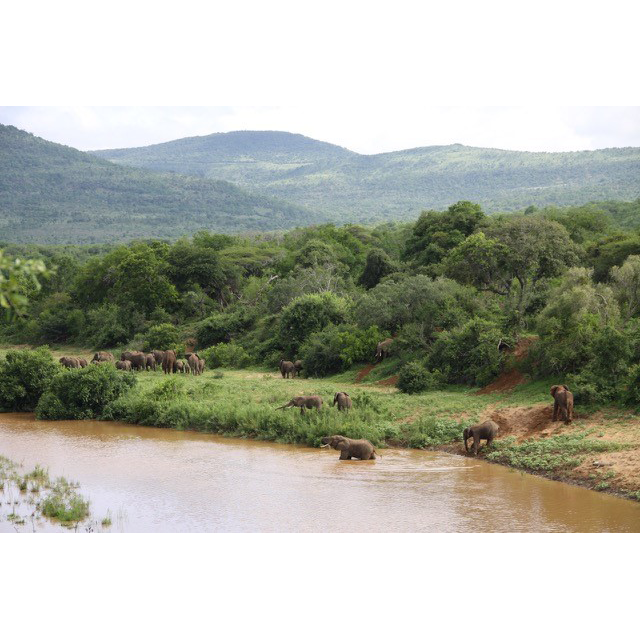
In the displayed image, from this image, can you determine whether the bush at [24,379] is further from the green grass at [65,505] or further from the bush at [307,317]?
the bush at [307,317]

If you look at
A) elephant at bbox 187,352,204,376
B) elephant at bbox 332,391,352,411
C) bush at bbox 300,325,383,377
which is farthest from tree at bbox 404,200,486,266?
elephant at bbox 332,391,352,411

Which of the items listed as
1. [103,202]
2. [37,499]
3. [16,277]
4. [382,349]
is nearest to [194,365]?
[382,349]

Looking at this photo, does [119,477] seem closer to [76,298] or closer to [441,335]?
[441,335]

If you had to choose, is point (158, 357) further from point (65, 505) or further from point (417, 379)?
point (65, 505)

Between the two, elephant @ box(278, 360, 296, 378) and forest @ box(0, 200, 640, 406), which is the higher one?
forest @ box(0, 200, 640, 406)

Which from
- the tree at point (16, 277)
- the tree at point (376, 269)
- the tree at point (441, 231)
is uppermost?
the tree at point (441, 231)

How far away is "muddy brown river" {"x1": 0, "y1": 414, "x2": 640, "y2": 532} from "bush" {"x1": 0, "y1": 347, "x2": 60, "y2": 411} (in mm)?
4415

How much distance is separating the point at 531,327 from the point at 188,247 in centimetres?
2427

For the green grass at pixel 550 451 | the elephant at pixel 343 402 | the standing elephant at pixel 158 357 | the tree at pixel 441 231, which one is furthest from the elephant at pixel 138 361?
the green grass at pixel 550 451

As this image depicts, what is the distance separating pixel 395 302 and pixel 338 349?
2.30 metres

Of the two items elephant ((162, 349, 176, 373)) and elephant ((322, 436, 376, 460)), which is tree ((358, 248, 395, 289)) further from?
elephant ((322, 436, 376, 460))

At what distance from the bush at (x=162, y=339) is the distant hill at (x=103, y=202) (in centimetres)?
7930

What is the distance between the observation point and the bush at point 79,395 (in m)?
21.0

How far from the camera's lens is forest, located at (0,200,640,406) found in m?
18.5
